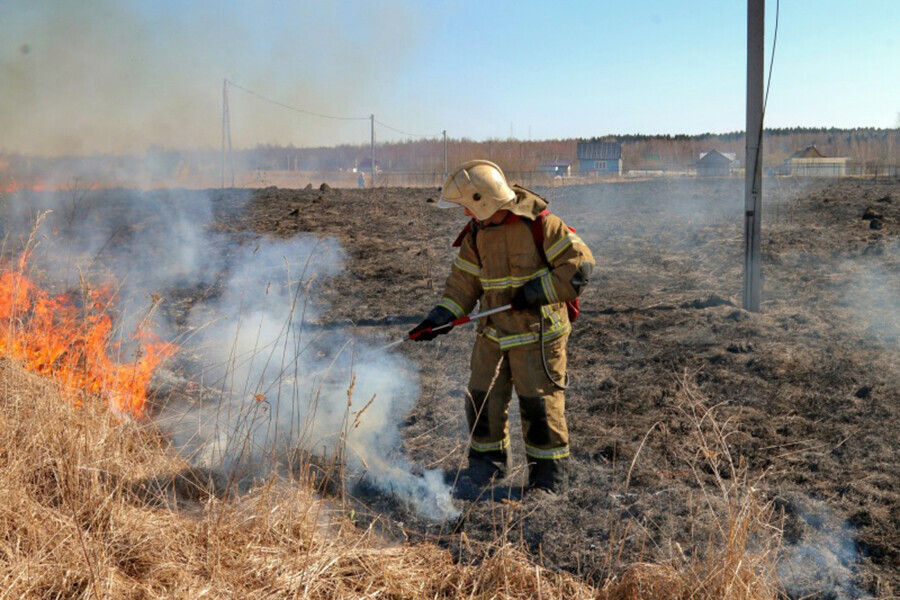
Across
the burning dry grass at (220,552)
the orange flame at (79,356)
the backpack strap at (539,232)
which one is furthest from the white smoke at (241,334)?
the backpack strap at (539,232)

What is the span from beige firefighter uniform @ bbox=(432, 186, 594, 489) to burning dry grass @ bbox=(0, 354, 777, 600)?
0.82m

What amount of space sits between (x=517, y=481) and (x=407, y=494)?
24.6 inches

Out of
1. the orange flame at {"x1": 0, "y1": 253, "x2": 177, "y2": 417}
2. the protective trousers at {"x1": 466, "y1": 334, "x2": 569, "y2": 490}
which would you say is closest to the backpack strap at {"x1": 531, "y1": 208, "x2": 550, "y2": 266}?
the protective trousers at {"x1": 466, "y1": 334, "x2": 569, "y2": 490}

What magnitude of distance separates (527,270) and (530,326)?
0.97ft

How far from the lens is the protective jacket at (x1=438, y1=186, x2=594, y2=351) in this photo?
361cm

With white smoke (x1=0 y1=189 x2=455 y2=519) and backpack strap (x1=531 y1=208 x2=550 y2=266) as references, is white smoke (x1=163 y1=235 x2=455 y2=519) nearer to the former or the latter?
white smoke (x1=0 y1=189 x2=455 y2=519)

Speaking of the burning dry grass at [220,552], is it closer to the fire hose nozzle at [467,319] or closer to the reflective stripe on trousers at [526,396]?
the reflective stripe on trousers at [526,396]

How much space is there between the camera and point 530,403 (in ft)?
12.4

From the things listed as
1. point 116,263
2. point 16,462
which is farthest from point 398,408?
point 116,263

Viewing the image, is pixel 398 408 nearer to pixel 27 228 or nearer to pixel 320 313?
pixel 320 313

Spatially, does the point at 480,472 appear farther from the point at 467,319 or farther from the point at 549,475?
the point at 467,319

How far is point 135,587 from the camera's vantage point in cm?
246

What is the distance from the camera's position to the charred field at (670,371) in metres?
3.35

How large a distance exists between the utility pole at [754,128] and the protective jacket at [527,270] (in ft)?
11.7
